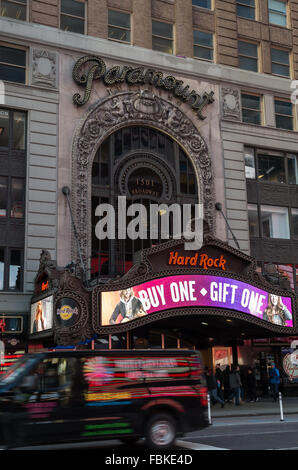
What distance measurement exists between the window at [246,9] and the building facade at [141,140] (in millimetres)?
187

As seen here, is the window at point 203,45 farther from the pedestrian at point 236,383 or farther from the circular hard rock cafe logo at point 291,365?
the pedestrian at point 236,383

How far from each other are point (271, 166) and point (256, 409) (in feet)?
53.8

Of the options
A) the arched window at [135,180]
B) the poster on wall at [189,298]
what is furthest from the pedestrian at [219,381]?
the arched window at [135,180]

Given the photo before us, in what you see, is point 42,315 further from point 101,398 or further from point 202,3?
point 202,3

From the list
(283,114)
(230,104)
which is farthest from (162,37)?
(283,114)

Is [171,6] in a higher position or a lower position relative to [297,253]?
higher

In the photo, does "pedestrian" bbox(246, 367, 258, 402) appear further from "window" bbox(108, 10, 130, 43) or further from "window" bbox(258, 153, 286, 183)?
"window" bbox(108, 10, 130, 43)

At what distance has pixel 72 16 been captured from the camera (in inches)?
1259

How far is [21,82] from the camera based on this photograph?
98.6 ft
